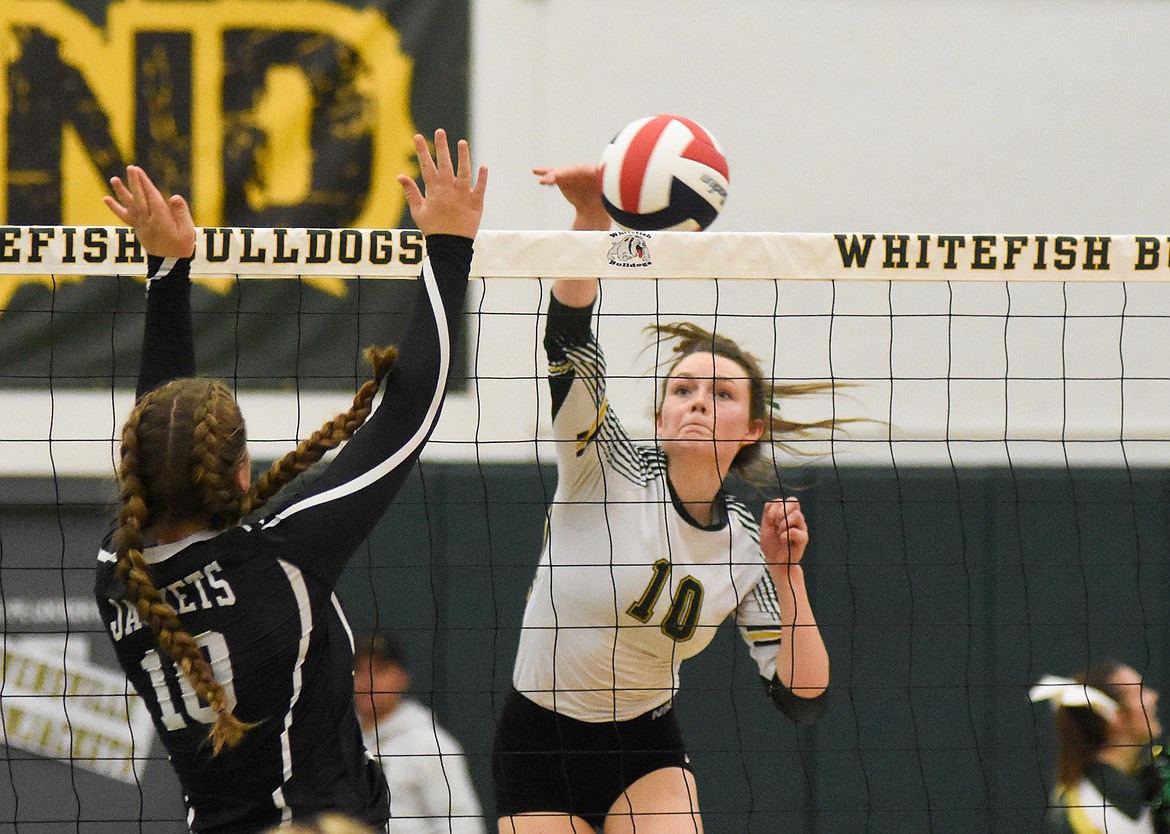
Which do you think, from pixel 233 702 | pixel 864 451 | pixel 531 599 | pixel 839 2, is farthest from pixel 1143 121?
pixel 233 702

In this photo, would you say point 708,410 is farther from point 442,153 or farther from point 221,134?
point 221,134

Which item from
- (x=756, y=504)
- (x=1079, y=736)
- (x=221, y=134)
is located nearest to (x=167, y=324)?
(x=1079, y=736)

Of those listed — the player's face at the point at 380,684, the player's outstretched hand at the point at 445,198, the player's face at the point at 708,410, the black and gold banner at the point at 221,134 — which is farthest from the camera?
the black and gold banner at the point at 221,134

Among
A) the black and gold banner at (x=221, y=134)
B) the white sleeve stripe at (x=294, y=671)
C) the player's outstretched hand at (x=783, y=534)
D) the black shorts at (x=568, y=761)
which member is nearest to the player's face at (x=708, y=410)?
the player's outstretched hand at (x=783, y=534)

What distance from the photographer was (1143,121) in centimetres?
622

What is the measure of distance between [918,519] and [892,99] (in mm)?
1988

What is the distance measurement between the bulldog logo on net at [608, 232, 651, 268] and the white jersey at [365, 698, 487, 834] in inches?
75.7

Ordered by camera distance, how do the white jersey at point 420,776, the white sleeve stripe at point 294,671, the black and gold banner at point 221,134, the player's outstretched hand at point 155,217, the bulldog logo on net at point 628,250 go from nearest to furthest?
the white sleeve stripe at point 294,671
the player's outstretched hand at point 155,217
the bulldog logo on net at point 628,250
the white jersey at point 420,776
the black and gold banner at point 221,134

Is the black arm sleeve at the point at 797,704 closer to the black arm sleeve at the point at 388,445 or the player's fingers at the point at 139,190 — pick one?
the black arm sleeve at the point at 388,445

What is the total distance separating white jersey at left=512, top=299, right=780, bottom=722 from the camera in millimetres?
3371

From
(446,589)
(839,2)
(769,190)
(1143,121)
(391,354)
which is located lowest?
(446,589)

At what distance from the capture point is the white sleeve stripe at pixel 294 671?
1928mm

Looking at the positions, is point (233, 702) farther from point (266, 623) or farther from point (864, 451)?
point (864, 451)

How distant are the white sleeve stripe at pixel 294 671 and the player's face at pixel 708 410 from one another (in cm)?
169
